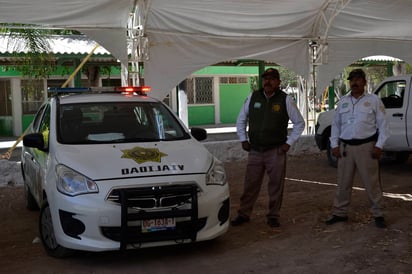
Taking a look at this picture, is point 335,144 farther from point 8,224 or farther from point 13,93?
point 13,93

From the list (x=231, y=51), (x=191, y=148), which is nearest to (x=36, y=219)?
(x=191, y=148)

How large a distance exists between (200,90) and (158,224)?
66.0 ft

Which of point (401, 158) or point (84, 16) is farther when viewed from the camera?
point (401, 158)

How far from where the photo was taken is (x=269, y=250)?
528cm

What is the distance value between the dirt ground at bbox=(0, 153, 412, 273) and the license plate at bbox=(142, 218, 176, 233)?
382 millimetres

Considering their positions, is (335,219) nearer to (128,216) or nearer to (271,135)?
(271,135)

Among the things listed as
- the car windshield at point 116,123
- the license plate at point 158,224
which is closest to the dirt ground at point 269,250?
the license plate at point 158,224

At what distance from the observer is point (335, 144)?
605cm

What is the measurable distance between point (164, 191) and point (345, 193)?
94.9 inches

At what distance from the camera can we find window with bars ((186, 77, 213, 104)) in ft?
79.9

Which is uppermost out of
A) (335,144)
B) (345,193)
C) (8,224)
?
(335,144)

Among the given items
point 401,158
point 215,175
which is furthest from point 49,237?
point 401,158

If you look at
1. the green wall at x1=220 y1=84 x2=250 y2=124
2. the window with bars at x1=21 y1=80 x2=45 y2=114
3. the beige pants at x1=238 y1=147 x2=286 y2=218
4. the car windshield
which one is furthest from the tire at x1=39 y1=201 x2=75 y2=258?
the green wall at x1=220 y1=84 x2=250 y2=124

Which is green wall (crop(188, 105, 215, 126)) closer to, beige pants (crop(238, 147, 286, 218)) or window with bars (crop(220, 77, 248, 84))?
window with bars (crop(220, 77, 248, 84))
